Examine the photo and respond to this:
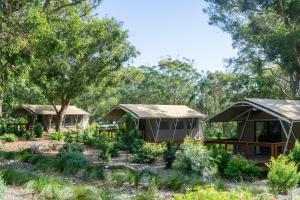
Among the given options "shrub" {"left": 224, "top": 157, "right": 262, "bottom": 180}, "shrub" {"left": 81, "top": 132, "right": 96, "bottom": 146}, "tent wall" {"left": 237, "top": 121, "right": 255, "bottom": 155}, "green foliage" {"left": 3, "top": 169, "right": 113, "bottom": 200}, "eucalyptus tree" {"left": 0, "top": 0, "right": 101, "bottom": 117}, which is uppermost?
"eucalyptus tree" {"left": 0, "top": 0, "right": 101, "bottom": 117}

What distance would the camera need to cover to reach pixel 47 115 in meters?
43.0

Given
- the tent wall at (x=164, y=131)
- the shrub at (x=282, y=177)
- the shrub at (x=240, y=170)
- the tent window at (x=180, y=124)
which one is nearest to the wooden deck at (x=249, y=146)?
the shrub at (x=240, y=170)

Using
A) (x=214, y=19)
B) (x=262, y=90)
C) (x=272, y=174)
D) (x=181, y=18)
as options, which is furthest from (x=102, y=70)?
(x=272, y=174)

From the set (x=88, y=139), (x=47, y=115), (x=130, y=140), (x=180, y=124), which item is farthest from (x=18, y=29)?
(x=47, y=115)

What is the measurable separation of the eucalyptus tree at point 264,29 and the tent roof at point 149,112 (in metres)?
5.95

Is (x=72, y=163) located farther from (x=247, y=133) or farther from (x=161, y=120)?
(x=161, y=120)

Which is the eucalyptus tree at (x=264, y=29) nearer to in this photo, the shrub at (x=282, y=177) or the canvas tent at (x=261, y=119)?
the canvas tent at (x=261, y=119)

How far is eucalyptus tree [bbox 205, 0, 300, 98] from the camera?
25.7 meters

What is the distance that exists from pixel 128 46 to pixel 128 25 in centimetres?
189

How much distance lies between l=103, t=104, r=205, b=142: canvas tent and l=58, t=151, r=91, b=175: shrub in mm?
12777

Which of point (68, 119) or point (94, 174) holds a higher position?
point (68, 119)

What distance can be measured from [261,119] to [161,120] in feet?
34.5

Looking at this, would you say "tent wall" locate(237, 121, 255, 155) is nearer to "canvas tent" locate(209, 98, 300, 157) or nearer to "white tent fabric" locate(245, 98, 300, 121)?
"canvas tent" locate(209, 98, 300, 157)

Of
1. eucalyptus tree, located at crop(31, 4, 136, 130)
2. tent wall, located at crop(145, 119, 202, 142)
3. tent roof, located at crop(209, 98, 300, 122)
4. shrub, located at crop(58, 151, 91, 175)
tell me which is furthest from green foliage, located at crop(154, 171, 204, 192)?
eucalyptus tree, located at crop(31, 4, 136, 130)
